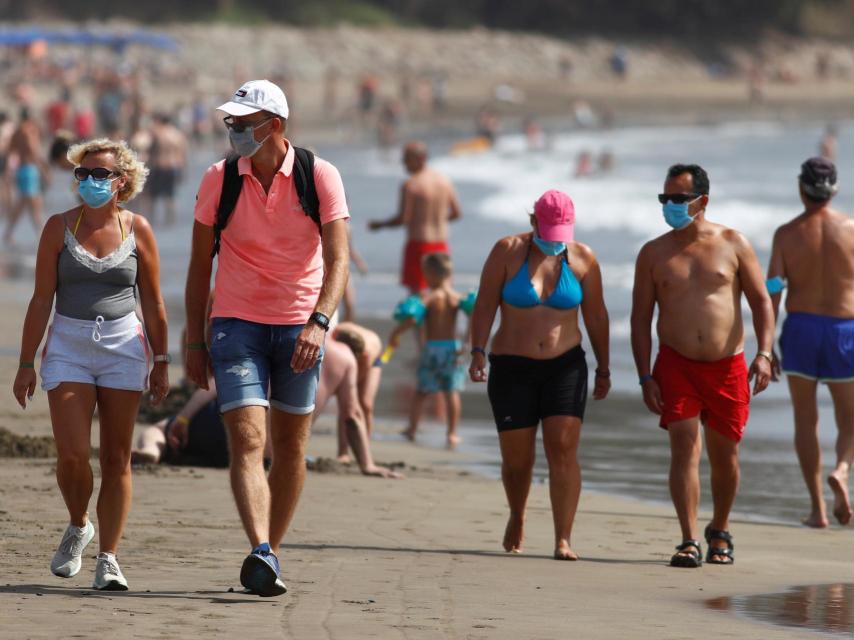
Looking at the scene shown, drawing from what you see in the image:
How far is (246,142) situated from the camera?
5.76 metres

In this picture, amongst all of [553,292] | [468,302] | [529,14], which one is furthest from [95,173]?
[529,14]

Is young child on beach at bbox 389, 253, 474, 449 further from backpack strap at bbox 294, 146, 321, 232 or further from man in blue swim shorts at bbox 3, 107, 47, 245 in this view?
man in blue swim shorts at bbox 3, 107, 47, 245

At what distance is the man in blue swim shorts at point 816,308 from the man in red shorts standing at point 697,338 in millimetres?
1156

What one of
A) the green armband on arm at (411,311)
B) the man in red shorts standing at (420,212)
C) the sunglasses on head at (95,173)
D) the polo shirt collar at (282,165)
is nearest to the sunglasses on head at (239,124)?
the polo shirt collar at (282,165)

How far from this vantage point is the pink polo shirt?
5789 millimetres

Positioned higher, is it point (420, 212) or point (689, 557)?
point (420, 212)

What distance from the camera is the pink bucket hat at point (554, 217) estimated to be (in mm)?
6730

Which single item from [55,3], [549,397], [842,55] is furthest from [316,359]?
[842,55]

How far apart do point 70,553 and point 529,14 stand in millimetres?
86550

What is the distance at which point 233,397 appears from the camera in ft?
18.8

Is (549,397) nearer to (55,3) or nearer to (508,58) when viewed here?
(55,3)

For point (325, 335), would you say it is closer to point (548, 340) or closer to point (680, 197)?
point (548, 340)

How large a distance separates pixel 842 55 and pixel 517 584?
94941mm

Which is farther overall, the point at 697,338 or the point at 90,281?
the point at 697,338
